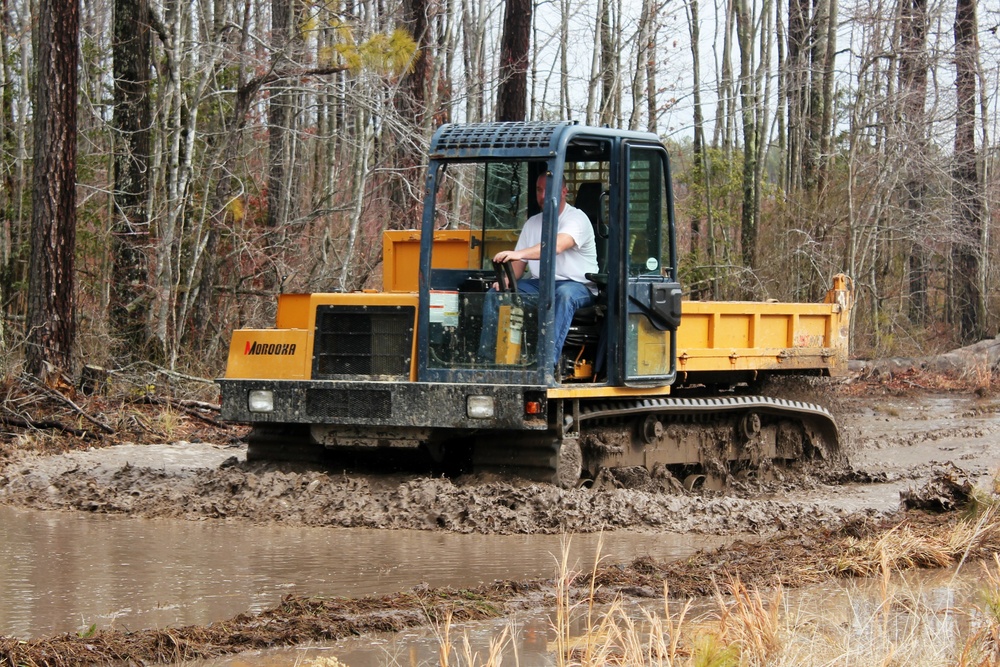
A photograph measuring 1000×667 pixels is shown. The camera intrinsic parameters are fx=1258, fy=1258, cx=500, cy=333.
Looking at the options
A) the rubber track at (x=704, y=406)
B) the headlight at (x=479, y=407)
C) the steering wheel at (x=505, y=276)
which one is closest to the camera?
the headlight at (x=479, y=407)

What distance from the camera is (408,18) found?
20516mm

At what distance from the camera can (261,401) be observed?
29.8 feet

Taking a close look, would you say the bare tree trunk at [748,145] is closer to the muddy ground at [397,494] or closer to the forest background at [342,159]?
the forest background at [342,159]

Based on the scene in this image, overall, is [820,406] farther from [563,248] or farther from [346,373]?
[346,373]

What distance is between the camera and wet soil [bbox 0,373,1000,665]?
5.55 meters

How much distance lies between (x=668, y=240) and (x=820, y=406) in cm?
331

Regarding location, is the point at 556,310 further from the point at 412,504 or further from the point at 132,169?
the point at 132,169

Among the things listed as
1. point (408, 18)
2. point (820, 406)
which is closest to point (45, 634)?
point (820, 406)

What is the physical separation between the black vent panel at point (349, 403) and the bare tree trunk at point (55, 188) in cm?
520

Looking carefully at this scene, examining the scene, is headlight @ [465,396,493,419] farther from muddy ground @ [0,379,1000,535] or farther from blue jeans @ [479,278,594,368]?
muddy ground @ [0,379,1000,535]

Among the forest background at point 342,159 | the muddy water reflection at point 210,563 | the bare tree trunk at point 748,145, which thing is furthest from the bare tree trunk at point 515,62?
the muddy water reflection at point 210,563

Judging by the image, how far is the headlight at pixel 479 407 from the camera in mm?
8594

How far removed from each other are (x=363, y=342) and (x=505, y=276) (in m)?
1.12

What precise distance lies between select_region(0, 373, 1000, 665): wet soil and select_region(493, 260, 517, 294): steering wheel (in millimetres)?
1370
